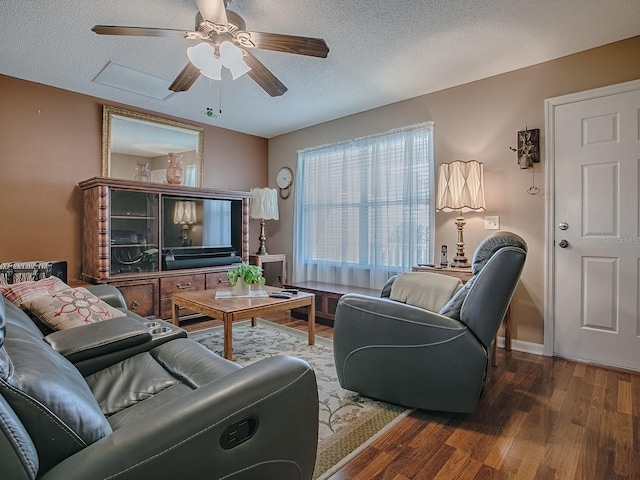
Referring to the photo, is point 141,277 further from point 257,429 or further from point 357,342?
point 257,429

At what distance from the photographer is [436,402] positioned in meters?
1.85

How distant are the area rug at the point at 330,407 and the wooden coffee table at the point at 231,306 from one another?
219 mm

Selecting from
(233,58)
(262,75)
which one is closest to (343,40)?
(262,75)

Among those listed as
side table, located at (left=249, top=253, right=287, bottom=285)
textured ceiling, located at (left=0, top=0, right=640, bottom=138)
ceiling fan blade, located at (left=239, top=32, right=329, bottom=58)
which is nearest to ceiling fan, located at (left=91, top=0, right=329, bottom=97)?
ceiling fan blade, located at (left=239, top=32, right=329, bottom=58)

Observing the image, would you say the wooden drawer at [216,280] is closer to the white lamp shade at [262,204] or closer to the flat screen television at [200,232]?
the flat screen television at [200,232]

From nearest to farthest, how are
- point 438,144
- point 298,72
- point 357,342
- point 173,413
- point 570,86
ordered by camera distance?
1. point 173,413
2. point 357,342
3. point 570,86
4. point 298,72
5. point 438,144

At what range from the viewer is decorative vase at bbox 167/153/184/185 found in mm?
3939

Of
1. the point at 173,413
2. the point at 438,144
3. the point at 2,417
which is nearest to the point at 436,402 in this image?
the point at 173,413

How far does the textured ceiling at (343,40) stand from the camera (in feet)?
7.05

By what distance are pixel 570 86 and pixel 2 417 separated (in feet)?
11.8

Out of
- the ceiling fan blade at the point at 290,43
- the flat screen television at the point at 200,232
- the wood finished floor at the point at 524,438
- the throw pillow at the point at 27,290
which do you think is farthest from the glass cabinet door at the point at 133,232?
the wood finished floor at the point at 524,438

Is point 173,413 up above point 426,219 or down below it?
below

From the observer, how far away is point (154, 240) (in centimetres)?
370

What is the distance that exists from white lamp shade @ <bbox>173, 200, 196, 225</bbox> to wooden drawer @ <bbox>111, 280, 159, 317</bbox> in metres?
0.72
